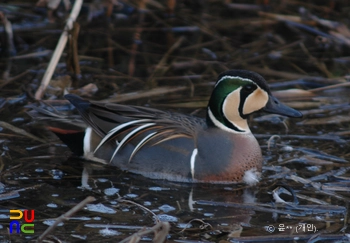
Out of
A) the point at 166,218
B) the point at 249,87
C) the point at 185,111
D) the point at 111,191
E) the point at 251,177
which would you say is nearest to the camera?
the point at 166,218

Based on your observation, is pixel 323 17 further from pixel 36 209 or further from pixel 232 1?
pixel 36 209

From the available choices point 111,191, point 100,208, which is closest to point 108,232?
point 100,208

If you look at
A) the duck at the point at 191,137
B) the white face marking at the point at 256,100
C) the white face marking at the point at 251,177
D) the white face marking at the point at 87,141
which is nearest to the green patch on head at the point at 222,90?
the duck at the point at 191,137

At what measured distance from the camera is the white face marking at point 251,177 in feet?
20.6

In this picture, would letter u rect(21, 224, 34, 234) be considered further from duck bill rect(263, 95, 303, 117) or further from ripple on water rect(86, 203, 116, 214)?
duck bill rect(263, 95, 303, 117)

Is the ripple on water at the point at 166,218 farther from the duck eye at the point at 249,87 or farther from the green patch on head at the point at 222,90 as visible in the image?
the duck eye at the point at 249,87

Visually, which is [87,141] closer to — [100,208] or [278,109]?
[100,208]

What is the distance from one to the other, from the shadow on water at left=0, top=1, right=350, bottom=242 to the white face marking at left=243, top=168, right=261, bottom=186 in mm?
57

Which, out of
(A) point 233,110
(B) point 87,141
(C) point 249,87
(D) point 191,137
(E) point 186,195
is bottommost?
(E) point 186,195

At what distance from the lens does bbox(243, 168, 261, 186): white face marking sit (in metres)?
6.27

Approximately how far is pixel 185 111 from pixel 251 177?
5.80 feet

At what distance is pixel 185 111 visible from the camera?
7832 mm

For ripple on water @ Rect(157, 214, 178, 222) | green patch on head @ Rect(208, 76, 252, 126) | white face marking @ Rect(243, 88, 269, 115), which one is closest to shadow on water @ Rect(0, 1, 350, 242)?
ripple on water @ Rect(157, 214, 178, 222)

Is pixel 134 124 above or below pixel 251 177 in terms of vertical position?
above
